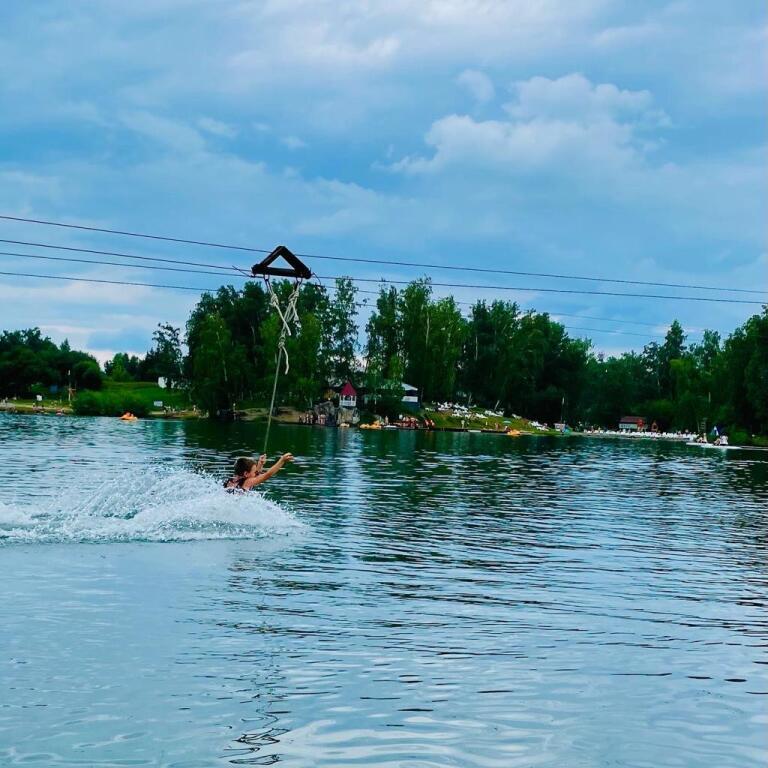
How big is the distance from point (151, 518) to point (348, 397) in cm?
13268

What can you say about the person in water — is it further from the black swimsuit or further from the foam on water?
the foam on water

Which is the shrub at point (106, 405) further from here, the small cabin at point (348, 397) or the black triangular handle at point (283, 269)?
the black triangular handle at point (283, 269)

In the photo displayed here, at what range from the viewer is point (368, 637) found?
14.2m

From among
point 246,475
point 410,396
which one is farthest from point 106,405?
point 246,475

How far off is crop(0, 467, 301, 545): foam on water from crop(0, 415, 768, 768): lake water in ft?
0.29

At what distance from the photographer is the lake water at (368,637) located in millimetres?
10102

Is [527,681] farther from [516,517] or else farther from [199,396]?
[199,396]

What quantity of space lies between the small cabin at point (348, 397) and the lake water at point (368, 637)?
12537 centimetres

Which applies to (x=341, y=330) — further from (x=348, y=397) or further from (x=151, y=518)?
(x=151, y=518)

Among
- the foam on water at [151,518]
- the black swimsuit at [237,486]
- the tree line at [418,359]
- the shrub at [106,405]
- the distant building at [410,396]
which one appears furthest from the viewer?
the distant building at [410,396]

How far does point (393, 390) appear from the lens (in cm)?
15900

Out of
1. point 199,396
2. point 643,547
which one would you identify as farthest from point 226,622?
point 199,396

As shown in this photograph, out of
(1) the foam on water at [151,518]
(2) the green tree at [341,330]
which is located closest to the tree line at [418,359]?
(2) the green tree at [341,330]

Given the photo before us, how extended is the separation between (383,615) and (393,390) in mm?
143100
